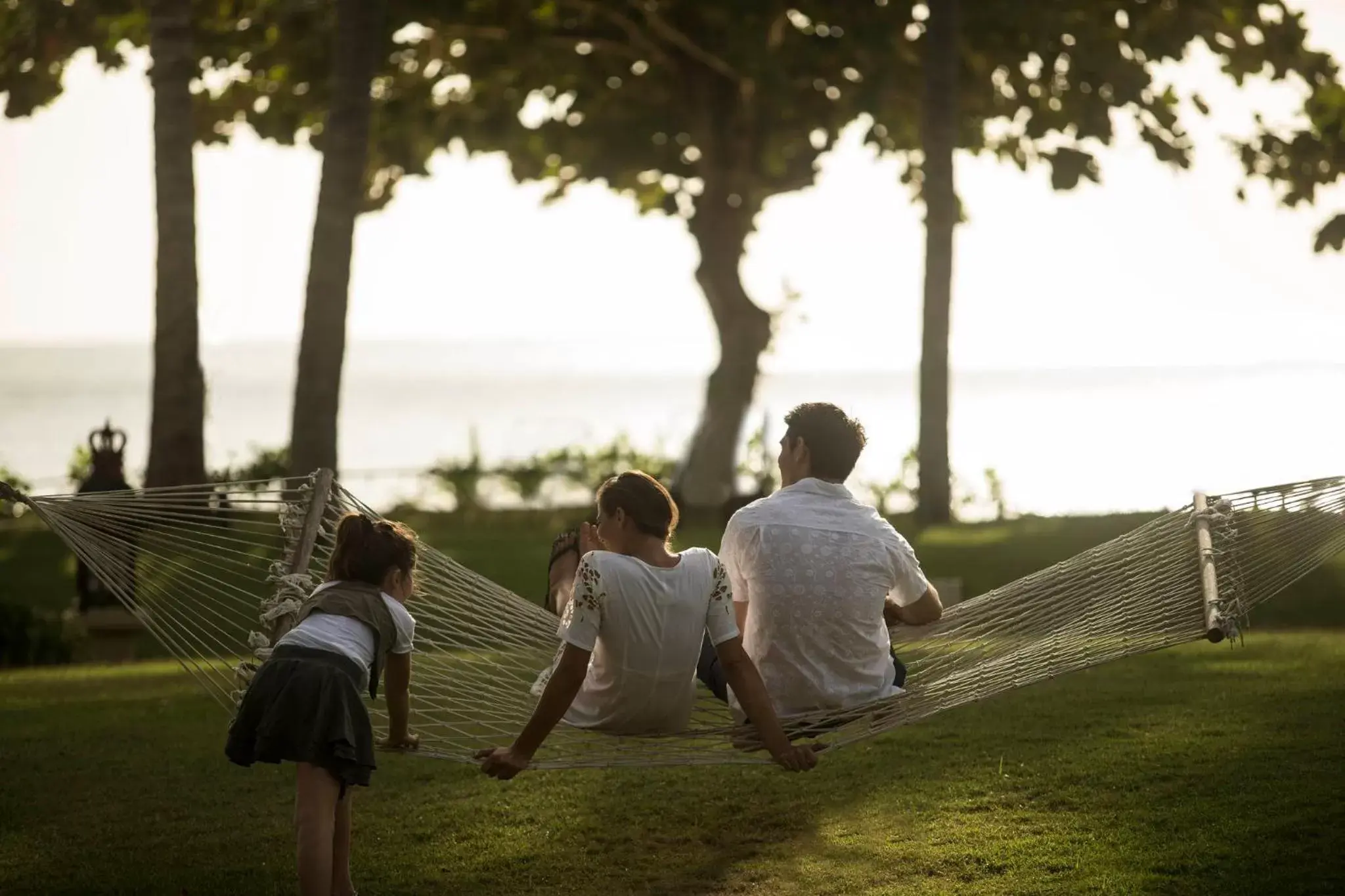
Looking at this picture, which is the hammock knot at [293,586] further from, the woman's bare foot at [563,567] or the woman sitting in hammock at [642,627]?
the woman's bare foot at [563,567]

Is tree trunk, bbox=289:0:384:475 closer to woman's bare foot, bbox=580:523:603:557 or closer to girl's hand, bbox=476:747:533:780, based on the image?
woman's bare foot, bbox=580:523:603:557

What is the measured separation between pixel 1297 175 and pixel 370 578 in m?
11.4

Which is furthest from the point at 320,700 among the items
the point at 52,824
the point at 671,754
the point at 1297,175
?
the point at 1297,175

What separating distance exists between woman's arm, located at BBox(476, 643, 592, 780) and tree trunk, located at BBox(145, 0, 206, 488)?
309 inches

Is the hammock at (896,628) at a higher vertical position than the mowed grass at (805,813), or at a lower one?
higher

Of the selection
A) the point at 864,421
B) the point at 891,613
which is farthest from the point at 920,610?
the point at 864,421

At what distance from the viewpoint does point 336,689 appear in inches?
168

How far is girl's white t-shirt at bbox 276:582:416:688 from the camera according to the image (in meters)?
4.32

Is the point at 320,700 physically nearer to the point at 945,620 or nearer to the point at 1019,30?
the point at 945,620

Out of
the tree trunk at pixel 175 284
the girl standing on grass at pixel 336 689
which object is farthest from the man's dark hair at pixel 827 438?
A: the tree trunk at pixel 175 284

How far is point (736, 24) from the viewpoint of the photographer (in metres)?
14.1

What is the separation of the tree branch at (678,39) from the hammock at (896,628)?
9801 millimetres

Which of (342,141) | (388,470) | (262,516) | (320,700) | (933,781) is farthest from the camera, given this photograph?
(388,470)

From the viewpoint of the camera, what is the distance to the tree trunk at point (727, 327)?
1605cm
